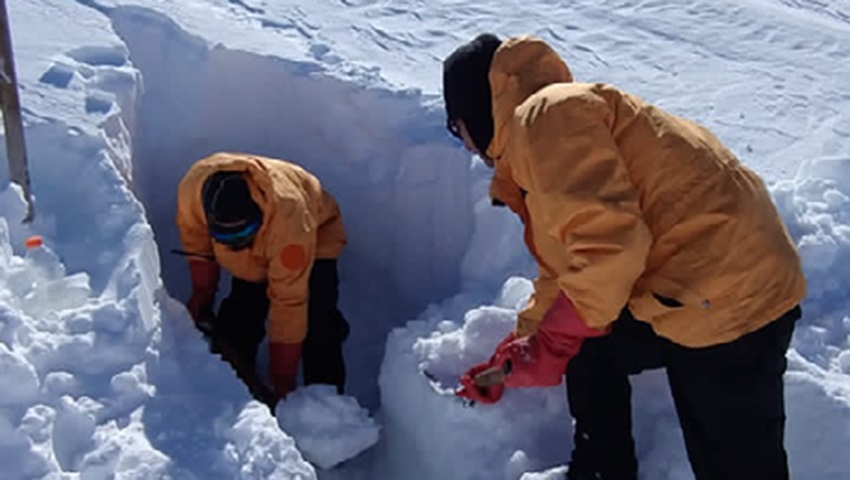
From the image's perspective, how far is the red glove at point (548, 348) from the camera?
97.8 inches

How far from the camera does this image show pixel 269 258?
3564 millimetres

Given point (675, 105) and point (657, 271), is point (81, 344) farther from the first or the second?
point (675, 105)

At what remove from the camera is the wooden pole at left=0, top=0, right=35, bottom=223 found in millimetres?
2973

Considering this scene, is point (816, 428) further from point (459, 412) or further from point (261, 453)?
point (261, 453)

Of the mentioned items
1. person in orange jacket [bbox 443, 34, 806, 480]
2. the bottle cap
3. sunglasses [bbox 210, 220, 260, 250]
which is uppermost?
person in orange jacket [bbox 443, 34, 806, 480]

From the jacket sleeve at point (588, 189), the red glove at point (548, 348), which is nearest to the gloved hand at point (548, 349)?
the red glove at point (548, 348)

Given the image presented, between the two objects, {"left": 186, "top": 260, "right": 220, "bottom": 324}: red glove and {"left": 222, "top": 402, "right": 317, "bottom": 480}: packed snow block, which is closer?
{"left": 222, "top": 402, "right": 317, "bottom": 480}: packed snow block

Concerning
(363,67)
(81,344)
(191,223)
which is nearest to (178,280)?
(191,223)

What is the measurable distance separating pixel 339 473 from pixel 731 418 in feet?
5.64

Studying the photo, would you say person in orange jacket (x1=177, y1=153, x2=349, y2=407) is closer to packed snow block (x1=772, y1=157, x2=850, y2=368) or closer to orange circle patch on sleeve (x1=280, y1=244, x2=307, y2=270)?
orange circle patch on sleeve (x1=280, y1=244, x2=307, y2=270)

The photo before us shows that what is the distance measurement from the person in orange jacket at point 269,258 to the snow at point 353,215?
0.81 ft

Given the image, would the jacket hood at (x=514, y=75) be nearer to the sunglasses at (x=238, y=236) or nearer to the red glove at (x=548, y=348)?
the red glove at (x=548, y=348)

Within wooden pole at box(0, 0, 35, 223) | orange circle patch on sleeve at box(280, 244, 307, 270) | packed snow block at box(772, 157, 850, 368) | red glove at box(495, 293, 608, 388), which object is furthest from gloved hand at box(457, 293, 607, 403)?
wooden pole at box(0, 0, 35, 223)

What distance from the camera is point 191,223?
370 centimetres
